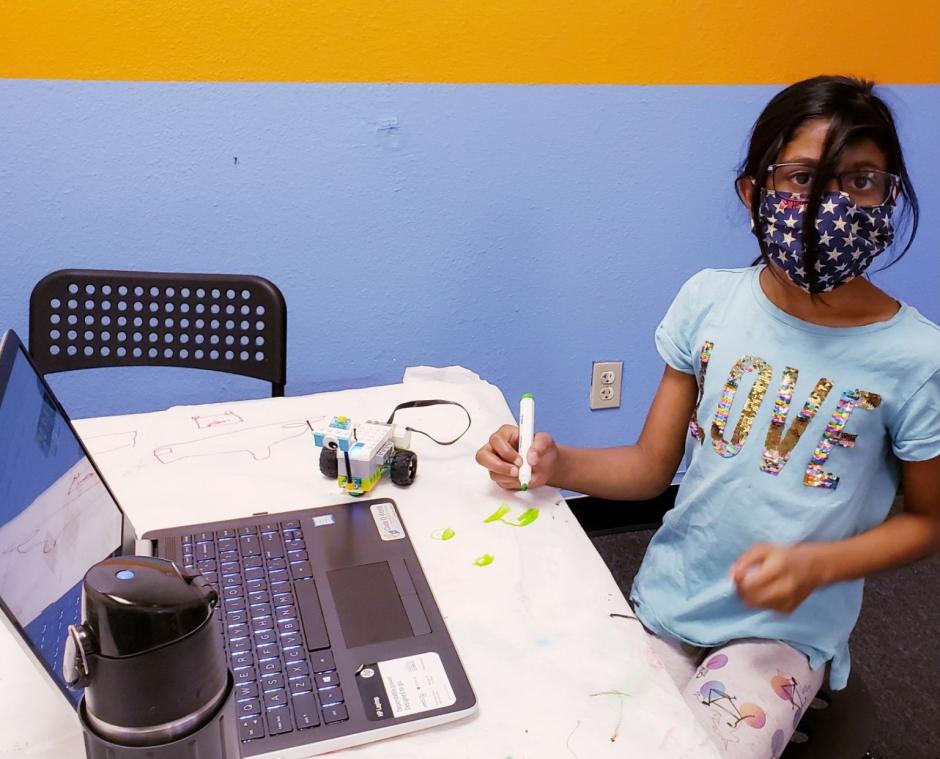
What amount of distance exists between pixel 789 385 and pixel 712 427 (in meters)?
0.11

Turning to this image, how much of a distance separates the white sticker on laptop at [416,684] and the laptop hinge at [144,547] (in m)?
0.27

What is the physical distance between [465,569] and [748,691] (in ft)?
1.11

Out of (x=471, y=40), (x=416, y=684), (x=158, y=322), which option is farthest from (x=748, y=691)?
(x=471, y=40)

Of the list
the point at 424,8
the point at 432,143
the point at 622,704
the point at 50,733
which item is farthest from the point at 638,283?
the point at 50,733

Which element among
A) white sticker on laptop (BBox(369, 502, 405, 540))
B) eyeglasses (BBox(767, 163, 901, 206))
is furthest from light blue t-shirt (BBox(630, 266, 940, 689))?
white sticker on laptop (BBox(369, 502, 405, 540))

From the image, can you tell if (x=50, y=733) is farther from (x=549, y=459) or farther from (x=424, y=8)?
(x=424, y=8)

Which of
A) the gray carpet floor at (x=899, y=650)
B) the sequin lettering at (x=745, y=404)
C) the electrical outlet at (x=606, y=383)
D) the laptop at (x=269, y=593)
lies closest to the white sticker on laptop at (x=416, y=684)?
the laptop at (x=269, y=593)

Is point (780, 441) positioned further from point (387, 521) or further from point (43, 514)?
point (43, 514)

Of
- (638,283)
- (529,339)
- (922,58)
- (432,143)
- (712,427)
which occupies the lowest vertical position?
(529,339)

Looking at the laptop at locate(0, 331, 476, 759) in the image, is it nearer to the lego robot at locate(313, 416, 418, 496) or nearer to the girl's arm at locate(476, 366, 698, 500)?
the lego robot at locate(313, 416, 418, 496)

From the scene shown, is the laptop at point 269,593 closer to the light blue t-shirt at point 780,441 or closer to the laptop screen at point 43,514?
the laptop screen at point 43,514

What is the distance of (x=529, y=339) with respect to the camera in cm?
172

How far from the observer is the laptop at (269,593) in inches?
22.3

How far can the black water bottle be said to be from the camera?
0.36 metres
